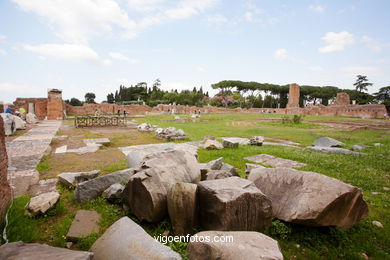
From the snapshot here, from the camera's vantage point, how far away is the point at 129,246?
1.89 metres

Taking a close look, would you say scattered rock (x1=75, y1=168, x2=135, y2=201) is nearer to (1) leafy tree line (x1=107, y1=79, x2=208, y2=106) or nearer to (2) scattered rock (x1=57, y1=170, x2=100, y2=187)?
(2) scattered rock (x1=57, y1=170, x2=100, y2=187)

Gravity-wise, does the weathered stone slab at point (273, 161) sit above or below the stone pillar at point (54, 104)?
below

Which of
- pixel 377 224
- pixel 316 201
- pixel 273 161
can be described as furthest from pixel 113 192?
pixel 273 161

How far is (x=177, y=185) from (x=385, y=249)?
105 inches

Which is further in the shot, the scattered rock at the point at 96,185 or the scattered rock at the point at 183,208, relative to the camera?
the scattered rock at the point at 96,185

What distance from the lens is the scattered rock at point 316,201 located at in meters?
2.60

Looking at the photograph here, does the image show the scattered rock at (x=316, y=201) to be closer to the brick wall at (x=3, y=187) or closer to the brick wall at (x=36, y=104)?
the brick wall at (x=3, y=187)

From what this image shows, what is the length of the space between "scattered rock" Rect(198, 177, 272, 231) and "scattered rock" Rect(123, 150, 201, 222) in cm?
52

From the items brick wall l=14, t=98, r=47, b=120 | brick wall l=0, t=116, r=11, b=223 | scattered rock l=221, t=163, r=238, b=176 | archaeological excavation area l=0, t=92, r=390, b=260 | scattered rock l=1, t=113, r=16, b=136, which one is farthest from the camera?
brick wall l=14, t=98, r=47, b=120

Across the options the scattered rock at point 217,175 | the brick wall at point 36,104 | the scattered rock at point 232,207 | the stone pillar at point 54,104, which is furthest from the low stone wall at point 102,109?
the scattered rock at point 232,207

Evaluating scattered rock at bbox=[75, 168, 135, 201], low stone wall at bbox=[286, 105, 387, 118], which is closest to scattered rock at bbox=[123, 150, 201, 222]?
scattered rock at bbox=[75, 168, 135, 201]

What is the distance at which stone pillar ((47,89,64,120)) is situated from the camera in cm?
2487

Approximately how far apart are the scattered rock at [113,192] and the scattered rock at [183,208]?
126cm

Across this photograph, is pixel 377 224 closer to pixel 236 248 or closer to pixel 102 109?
pixel 236 248
